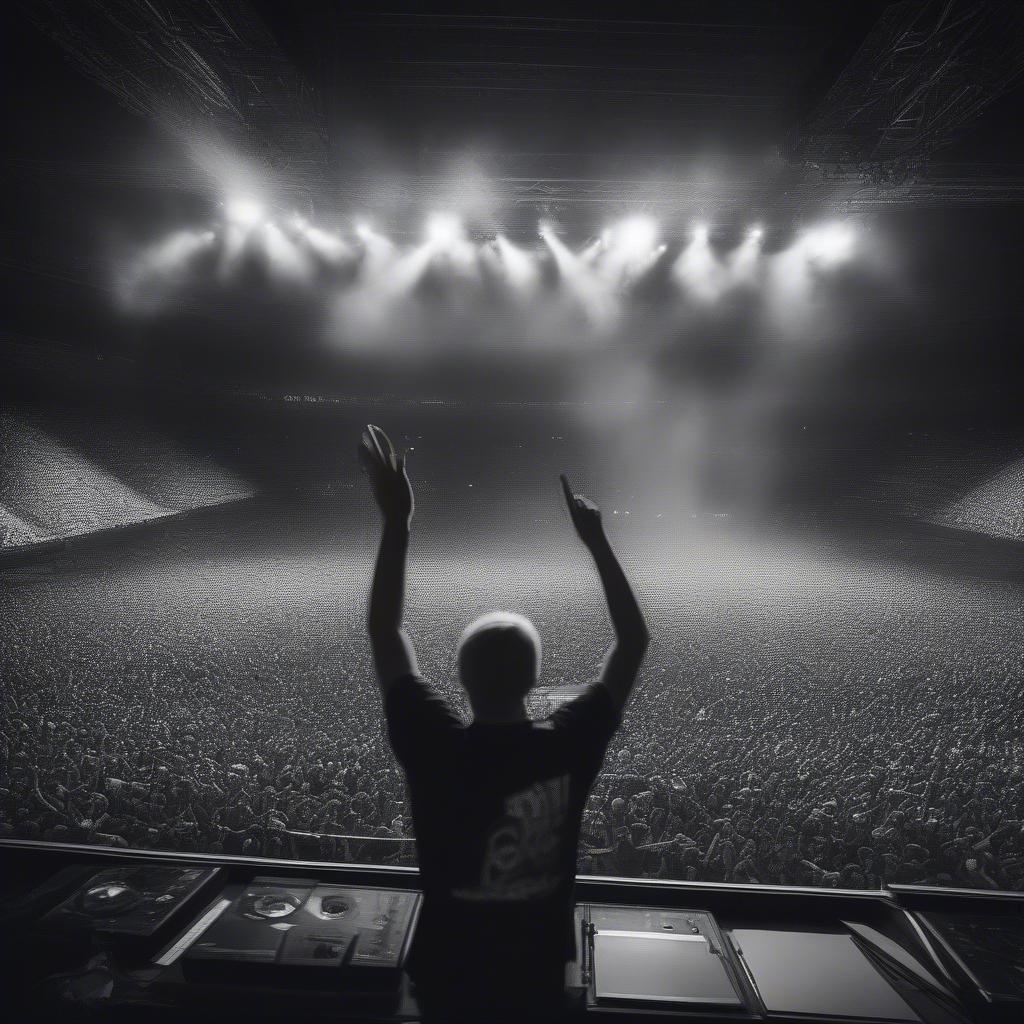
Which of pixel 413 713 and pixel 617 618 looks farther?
pixel 617 618

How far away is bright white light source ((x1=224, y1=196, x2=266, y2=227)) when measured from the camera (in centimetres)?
532

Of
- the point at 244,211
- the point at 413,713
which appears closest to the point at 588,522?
the point at 413,713

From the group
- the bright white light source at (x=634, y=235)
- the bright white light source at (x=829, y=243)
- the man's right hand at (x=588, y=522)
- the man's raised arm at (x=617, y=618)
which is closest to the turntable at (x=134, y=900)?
the man's raised arm at (x=617, y=618)

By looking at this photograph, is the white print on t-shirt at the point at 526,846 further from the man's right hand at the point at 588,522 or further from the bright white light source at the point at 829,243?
the bright white light source at the point at 829,243

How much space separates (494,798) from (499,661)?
0.82ft

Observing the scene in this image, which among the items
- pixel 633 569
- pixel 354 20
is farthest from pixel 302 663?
pixel 633 569

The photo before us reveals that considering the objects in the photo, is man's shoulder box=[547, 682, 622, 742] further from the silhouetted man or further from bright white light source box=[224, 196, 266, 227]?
bright white light source box=[224, 196, 266, 227]

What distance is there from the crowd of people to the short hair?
0.69m

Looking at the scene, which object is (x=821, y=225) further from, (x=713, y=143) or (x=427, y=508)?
(x=427, y=508)

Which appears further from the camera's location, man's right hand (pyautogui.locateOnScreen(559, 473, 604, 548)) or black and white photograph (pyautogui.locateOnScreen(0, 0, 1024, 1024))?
black and white photograph (pyautogui.locateOnScreen(0, 0, 1024, 1024))

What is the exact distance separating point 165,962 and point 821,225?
763cm

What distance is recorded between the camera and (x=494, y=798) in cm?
94

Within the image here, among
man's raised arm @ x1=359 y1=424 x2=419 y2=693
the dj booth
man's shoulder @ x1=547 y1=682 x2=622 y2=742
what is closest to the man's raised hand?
man's raised arm @ x1=359 y1=424 x2=419 y2=693

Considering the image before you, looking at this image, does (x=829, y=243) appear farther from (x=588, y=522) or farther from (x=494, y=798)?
(x=494, y=798)
